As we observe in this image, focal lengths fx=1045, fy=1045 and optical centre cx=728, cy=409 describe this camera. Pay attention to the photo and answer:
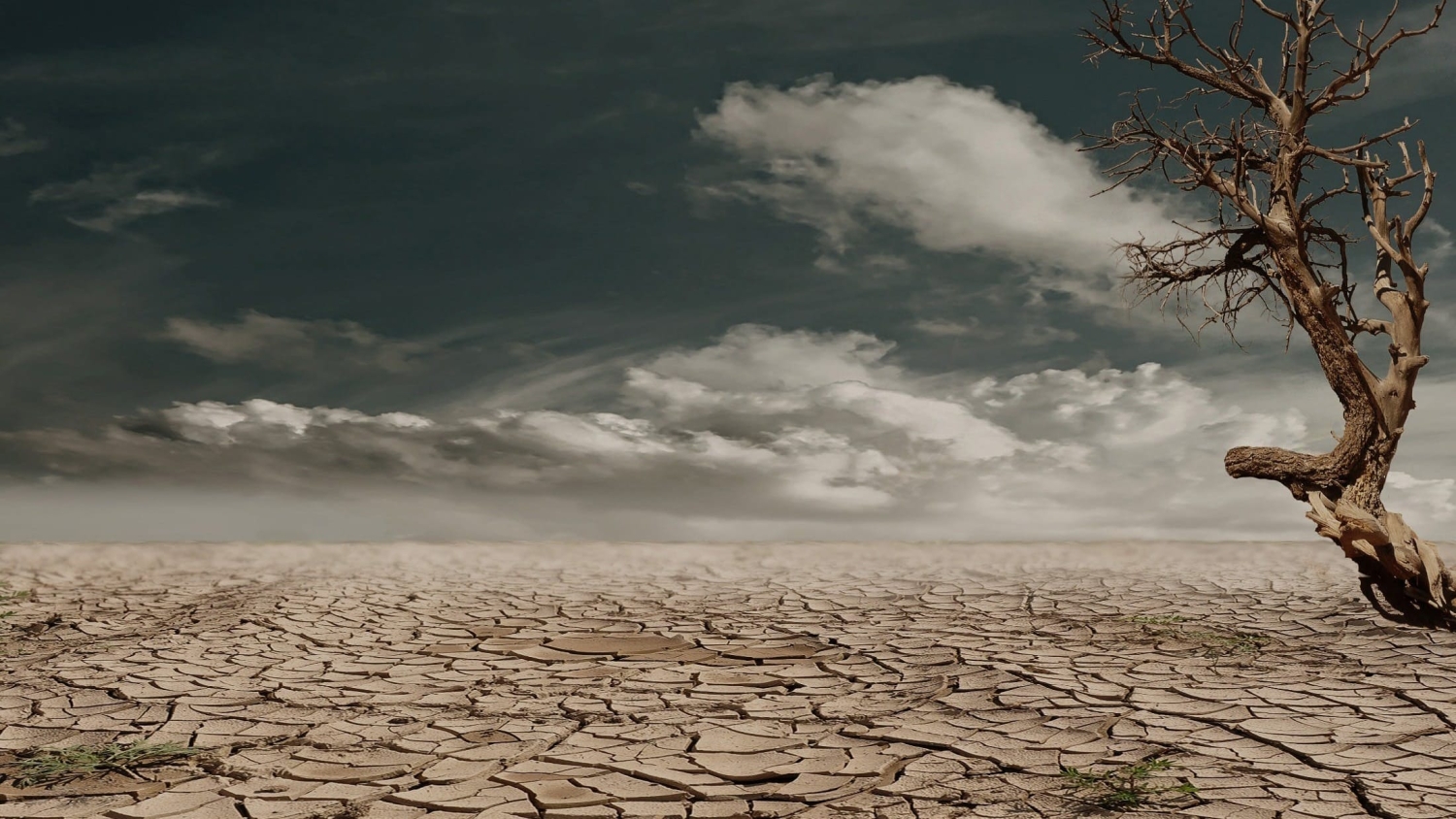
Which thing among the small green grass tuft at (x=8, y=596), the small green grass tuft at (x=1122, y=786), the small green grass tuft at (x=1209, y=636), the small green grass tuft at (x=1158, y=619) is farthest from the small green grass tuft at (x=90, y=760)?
the small green grass tuft at (x=1158, y=619)

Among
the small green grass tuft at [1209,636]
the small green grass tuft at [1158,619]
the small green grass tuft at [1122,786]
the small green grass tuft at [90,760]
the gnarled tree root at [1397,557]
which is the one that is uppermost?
the gnarled tree root at [1397,557]

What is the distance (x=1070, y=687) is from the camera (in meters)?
4.26

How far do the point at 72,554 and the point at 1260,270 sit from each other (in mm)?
9612

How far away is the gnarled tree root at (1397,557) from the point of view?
186 inches

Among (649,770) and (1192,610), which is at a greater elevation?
(1192,610)

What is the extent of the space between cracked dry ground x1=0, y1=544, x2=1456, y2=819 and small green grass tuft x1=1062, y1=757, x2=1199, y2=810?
0.05m

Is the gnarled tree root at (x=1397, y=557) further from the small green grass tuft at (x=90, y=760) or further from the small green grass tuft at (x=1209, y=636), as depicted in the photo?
the small green grass tuft at (x=90, y=760)

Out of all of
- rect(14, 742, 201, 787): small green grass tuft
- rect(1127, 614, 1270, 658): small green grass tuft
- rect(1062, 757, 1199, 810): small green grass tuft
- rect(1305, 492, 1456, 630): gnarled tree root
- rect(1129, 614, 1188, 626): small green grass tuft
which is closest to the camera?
rect(1062, 757, 1199, 810): small green grass tuft

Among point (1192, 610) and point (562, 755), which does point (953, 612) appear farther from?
point (562, 755)

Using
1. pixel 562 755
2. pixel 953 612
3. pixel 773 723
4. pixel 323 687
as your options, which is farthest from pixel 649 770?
pixel 953 612

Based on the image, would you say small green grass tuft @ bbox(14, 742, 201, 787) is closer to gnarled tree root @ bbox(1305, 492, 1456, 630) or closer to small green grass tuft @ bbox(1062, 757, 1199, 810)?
small green grass tuft @ bbox(1062, 757, 1199, 810)

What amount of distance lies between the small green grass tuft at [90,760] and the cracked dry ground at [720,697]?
7cm

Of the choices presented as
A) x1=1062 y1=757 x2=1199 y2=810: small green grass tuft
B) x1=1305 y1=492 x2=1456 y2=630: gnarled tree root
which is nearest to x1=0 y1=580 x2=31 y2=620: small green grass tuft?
x1=1062 y1=757 x2=1199 y2=810: small green grass tuft

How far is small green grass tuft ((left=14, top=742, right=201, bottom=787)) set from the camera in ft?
10.8
